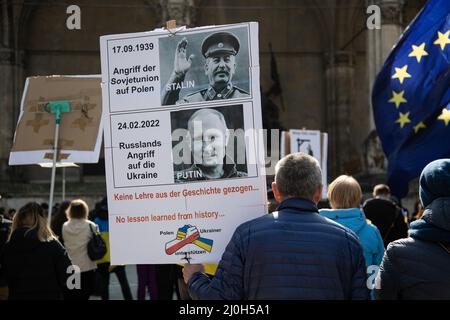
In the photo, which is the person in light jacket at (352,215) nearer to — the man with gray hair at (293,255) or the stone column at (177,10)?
the man with gray hair at (293,255)

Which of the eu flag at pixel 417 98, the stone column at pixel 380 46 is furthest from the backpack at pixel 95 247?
the stone column at pixel 380 46

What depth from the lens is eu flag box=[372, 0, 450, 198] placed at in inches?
204

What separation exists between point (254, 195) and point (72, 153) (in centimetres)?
367

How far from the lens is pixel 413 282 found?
2922 millimetres

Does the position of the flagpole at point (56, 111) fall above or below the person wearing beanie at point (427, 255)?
above

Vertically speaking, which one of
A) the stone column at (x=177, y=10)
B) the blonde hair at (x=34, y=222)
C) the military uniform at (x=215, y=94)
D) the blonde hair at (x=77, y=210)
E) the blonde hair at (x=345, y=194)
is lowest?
the blonde hair at (x=77, y=210)

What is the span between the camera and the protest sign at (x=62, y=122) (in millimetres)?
6445

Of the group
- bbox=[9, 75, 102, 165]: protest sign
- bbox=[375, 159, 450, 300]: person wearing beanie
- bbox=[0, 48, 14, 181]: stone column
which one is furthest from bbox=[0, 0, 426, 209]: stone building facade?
bbox=[375, 159, 450, 300]: person wearing beanie

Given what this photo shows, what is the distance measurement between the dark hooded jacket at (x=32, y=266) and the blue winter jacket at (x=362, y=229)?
1866mm

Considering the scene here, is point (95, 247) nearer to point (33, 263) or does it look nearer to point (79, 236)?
point (79, 236)

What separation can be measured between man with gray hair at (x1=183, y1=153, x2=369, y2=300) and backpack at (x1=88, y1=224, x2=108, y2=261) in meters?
4.45

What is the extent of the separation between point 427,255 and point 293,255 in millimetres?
569

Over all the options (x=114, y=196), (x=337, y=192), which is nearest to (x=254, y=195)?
(x=114, y=196)

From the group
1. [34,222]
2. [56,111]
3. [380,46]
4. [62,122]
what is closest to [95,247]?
[62,122]
